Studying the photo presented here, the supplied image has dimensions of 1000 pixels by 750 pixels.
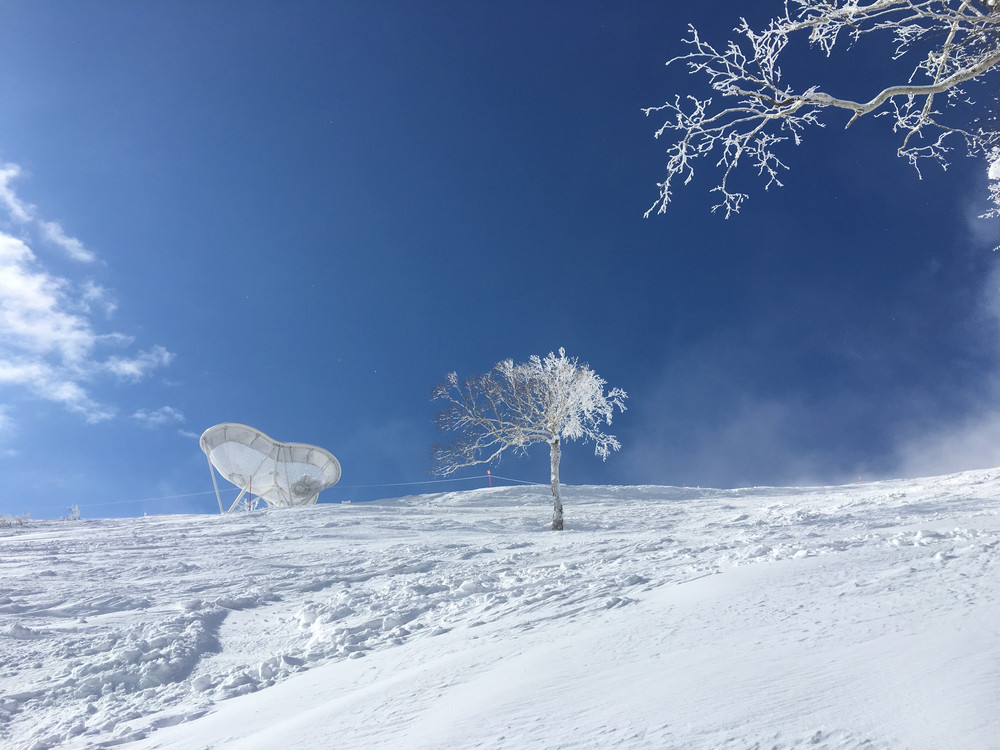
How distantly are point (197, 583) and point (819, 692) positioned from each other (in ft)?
29.0

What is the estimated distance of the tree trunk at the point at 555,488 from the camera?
1708 cm

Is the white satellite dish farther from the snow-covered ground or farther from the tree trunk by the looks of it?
the snow-covered ground

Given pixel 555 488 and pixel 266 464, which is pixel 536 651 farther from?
pixel 266 464

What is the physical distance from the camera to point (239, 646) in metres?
5.59

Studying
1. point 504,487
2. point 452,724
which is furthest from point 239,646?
point 504,487

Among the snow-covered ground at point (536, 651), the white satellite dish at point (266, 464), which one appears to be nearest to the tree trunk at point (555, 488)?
the snow-covered ground at point (536, 651)

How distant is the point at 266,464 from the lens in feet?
99.7

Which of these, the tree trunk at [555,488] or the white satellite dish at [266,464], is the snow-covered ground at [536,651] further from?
the white satellite dish at [266,464]

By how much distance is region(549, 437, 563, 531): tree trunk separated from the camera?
56.0ft

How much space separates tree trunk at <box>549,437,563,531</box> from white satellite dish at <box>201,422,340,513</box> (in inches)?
643

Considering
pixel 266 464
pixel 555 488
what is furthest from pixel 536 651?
pixel 266 464

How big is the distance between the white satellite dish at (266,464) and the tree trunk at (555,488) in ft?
53.6

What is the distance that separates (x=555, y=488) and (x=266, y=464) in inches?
750

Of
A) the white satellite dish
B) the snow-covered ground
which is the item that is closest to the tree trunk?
the snow-covered ground
